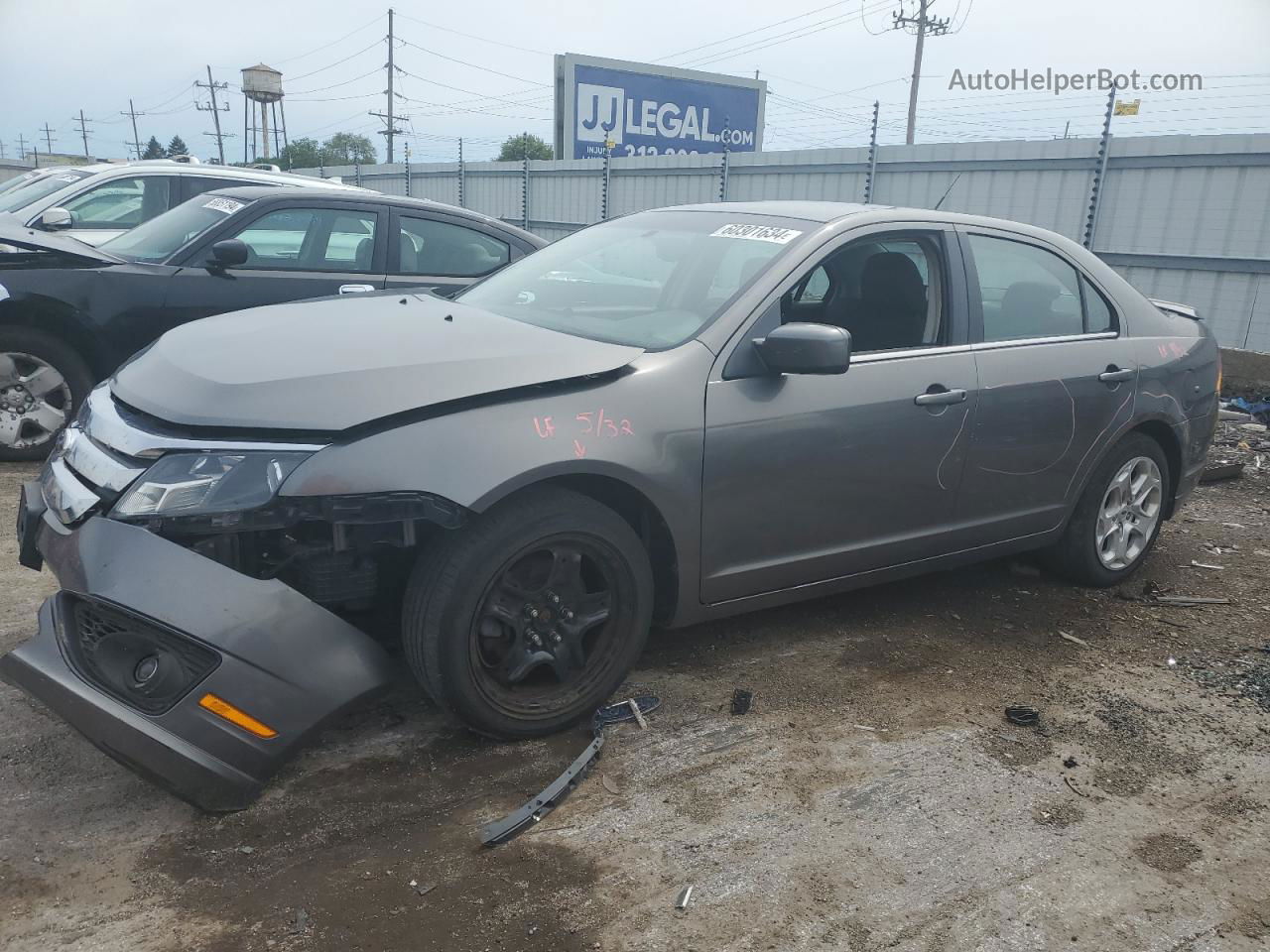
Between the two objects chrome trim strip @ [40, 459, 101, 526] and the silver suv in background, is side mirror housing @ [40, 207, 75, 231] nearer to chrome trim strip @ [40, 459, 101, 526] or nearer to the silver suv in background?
the silver suv in background

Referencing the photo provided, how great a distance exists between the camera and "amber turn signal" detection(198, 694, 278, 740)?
2.47 m

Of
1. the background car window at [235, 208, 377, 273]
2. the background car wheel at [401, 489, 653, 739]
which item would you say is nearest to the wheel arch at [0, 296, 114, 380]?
the background car window at [235, 208, 377, 273]

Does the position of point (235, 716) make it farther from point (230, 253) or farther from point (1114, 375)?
point (230, 253)

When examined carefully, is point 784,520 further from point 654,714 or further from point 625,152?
point 625,152

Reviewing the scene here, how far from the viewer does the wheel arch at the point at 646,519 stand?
3.10 metres

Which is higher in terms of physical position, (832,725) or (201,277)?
(201,277)

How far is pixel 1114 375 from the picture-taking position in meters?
4.50

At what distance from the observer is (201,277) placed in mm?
6090

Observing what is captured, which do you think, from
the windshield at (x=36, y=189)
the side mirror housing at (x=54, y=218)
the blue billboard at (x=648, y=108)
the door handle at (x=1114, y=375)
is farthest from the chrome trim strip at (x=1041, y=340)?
the blue billboard at (x=648, y=108)

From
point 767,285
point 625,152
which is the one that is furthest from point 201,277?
point 625,152

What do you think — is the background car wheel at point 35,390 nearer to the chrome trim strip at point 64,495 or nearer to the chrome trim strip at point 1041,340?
the chrome trim strip at point 64,495

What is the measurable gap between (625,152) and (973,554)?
27.0 m

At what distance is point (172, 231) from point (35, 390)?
1271 millimetres

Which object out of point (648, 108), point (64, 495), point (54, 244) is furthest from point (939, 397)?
point (648, 108)
